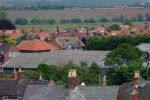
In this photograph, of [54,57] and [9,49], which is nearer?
[54,57]

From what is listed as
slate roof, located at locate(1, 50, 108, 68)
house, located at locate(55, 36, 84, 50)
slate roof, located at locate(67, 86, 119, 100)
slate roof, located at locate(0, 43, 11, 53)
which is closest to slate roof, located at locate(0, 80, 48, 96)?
slate roof, located at locate(67, 86, 119, 100)

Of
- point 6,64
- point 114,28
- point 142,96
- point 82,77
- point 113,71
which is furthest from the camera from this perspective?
point 114,28

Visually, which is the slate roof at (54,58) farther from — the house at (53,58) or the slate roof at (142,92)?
the slate roof at (142,92)

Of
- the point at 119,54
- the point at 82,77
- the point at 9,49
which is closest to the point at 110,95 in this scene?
the point at 82,77

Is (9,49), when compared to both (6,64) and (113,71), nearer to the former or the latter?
(6,64)

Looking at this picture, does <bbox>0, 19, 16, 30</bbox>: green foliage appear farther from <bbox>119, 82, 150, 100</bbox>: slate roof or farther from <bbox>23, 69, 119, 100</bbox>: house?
<bbox>119, 82, 150, 100</bbox>: slate roof

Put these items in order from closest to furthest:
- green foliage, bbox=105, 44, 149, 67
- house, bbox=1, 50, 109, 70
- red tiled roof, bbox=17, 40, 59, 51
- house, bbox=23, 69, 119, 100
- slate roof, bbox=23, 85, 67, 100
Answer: house, bbox=23, 69, 119, 100 → slate roof, bbox=23, 85, 67, 100 → green foliage, bbox=105, 44, 149, 67 → house, bbox=1, 50, 109, 70 → red tiled roof, bbox=17, 40, 59, 51

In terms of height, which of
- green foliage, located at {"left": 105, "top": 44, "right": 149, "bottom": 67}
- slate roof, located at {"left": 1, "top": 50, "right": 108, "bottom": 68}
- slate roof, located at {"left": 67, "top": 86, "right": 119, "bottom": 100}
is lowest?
slate roof, located at {"left": 1, "top": 50, "right": 108, "bottom": 68}

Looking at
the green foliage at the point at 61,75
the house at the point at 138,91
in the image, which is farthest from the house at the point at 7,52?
the house at the point at 138,91
